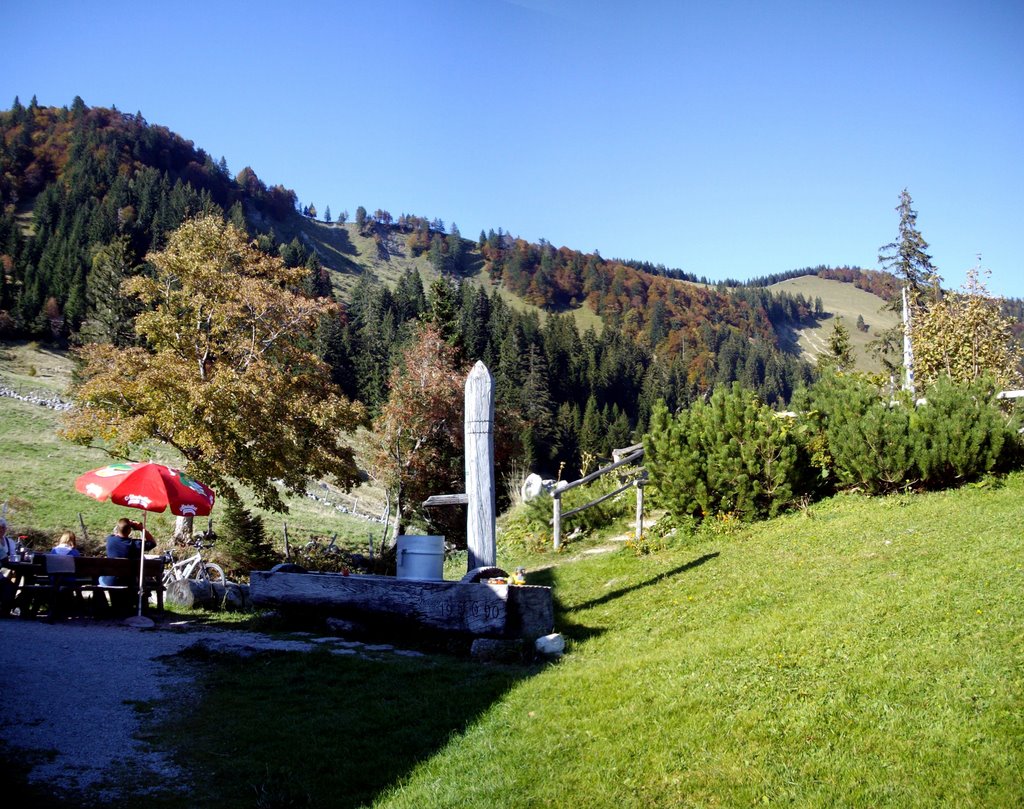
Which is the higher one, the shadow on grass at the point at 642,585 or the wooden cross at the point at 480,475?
the wooden cross at the point at 480,475

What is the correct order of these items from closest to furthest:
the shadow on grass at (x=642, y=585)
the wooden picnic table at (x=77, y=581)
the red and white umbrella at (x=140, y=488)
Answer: the red and white umbrella at (x=140, y=488)
the wooden picnic table at (x=77, y=581)
the shadow on grass at (x=642, y=585)

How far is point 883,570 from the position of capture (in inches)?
336

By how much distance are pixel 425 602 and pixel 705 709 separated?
4.39m

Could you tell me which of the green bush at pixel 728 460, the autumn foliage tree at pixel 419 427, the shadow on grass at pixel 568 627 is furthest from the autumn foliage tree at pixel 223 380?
the green bush at pixel 728 460

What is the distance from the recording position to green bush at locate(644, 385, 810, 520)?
13181mm

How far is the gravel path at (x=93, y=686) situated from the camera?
510 cm

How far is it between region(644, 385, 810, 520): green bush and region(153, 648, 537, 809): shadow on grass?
22.4ft

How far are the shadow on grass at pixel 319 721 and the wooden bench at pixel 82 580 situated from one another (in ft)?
10.7

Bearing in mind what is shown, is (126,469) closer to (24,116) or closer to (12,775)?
(12,775)

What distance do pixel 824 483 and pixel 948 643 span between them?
26.5 ft

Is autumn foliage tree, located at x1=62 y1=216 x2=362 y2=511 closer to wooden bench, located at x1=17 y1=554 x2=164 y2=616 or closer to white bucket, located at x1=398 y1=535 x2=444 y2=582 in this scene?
wooden bench, located at x1=17 y1=554 x2=164 y2=616

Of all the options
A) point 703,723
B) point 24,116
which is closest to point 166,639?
point 703,723

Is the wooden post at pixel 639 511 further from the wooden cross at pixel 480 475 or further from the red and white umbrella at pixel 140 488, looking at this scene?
the red and white umbrella at pixel 140 488

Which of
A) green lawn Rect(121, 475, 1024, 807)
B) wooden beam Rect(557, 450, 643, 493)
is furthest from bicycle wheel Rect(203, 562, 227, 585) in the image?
wooden beam Rect(557, 450, 643, 493)
